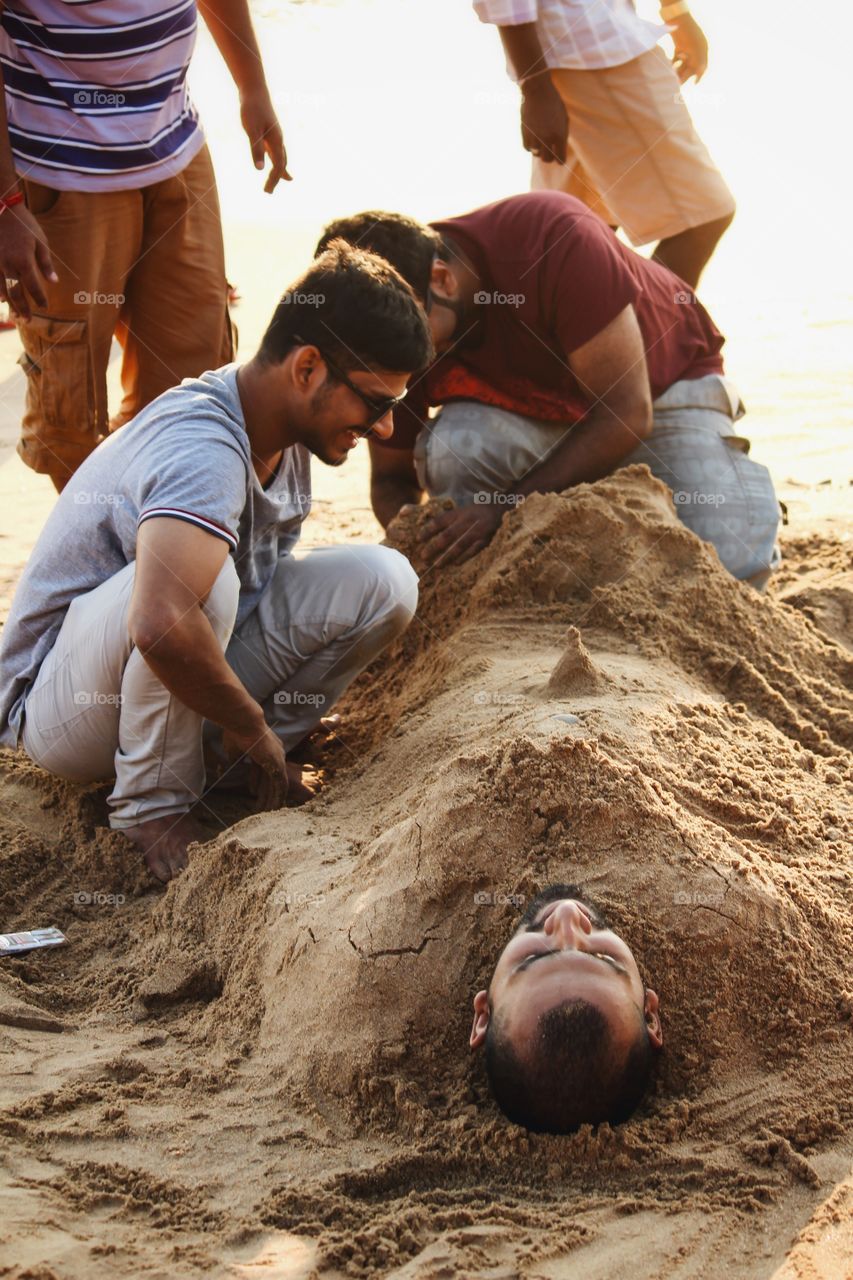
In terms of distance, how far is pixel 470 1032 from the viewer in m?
2.04

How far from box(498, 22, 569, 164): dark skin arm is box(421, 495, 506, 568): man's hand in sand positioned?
4.68 ft

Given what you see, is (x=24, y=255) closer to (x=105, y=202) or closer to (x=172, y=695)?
(x=105, y=202)

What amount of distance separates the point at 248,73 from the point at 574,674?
7.17ft

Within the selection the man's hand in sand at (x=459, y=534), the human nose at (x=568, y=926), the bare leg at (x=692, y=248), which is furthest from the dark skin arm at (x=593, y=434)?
the human nose at (x=568, y=926)

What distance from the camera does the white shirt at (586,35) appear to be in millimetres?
4098

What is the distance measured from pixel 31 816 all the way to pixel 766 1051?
1706mm

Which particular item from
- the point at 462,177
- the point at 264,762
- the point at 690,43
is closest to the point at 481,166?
the point at 462,177

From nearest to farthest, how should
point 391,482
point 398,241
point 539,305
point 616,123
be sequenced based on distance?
point 398,241 < point 539,305 < point 391,482 < point 616,123

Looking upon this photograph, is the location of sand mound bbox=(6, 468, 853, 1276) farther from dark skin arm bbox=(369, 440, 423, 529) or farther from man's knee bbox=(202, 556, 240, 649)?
dark skin arm bbox=(369, 440, 423, 529)

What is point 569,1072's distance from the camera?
182 cm

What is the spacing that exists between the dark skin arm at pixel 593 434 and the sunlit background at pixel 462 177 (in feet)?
5.33

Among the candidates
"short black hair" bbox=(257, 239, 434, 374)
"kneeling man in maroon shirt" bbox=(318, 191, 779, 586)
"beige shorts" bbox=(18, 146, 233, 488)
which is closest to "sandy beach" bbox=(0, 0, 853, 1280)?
"kneeling man in maroon shirt" bbox=(318, 191, 779, 586)

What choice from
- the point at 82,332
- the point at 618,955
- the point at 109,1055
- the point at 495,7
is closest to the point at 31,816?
the point at 109,1055

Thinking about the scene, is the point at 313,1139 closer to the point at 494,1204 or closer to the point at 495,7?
the point at 494,1204
